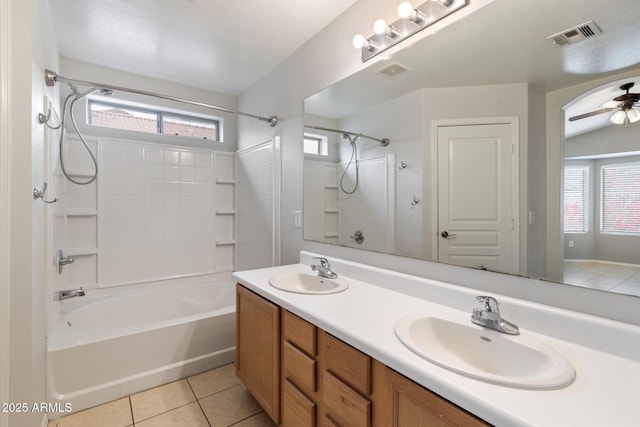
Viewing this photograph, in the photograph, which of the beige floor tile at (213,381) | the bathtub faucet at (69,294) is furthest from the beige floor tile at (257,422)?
the bathtub faucet at (69,294)

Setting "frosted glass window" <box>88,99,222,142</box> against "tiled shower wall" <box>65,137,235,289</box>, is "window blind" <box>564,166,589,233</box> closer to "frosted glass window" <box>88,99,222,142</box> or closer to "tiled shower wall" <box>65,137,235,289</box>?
"tiled shower wall" <box>65,137,235,289</box>

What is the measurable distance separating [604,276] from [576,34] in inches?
32.2

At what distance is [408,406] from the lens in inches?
31.1

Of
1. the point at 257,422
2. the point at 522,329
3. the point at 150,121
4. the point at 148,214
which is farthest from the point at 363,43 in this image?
the point at 148,214

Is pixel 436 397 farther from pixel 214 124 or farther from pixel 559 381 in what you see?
pixel 214 124

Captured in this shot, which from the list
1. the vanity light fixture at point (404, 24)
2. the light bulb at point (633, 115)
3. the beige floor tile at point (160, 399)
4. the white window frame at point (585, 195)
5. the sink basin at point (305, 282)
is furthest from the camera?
the beige floor tile at point (160, 399)

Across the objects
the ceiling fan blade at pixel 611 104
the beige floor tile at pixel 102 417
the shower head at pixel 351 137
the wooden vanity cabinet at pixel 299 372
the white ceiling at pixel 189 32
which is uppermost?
the white ceiling at pixel 189 32

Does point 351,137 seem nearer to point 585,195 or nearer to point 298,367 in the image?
point 585,195

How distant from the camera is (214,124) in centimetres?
330

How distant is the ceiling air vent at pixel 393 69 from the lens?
1.50 meters

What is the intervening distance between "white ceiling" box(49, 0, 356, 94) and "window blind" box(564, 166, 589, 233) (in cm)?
153

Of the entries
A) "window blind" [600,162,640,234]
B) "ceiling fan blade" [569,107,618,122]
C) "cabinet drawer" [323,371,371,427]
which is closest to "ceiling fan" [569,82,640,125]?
"ceiling fan blade" [569,107,618,122]

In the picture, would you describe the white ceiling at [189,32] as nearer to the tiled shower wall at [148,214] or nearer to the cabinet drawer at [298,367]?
the tiled shower wall at [148,214]

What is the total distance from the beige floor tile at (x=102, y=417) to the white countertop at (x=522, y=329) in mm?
1186
